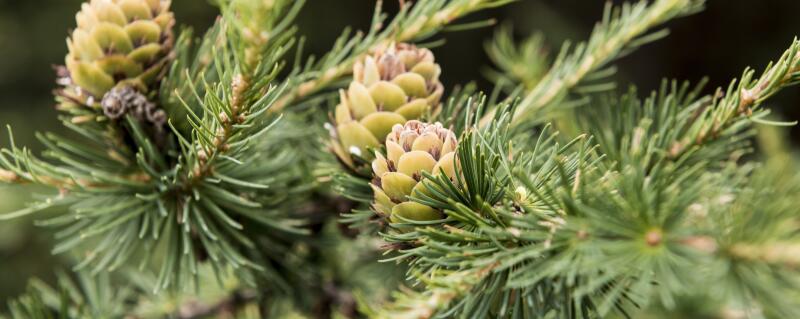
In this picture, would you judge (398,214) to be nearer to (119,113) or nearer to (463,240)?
(463,240)

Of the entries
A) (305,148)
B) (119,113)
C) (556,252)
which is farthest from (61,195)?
(556,252)

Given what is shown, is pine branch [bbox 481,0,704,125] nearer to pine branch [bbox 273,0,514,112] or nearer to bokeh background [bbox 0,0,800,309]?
pine branch [bbox 273,0,514,112]

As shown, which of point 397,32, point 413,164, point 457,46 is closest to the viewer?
point 413,164

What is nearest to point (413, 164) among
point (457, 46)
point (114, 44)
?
point (114, 44)

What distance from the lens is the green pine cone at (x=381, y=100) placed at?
395 mm

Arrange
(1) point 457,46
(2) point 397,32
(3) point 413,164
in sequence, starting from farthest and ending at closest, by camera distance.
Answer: (1) point 457,46, (2) point 397,32, (3) point 413,164

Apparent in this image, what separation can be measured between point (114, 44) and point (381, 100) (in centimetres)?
16

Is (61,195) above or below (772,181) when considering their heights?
above

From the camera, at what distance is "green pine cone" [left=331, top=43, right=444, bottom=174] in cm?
39

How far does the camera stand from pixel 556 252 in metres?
0.29

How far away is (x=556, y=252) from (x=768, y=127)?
0.64 meters

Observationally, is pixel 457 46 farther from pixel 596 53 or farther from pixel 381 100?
pixel 381 100

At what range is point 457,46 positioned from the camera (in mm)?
2359

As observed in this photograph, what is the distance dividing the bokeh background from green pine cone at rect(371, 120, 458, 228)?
920 millimetres
